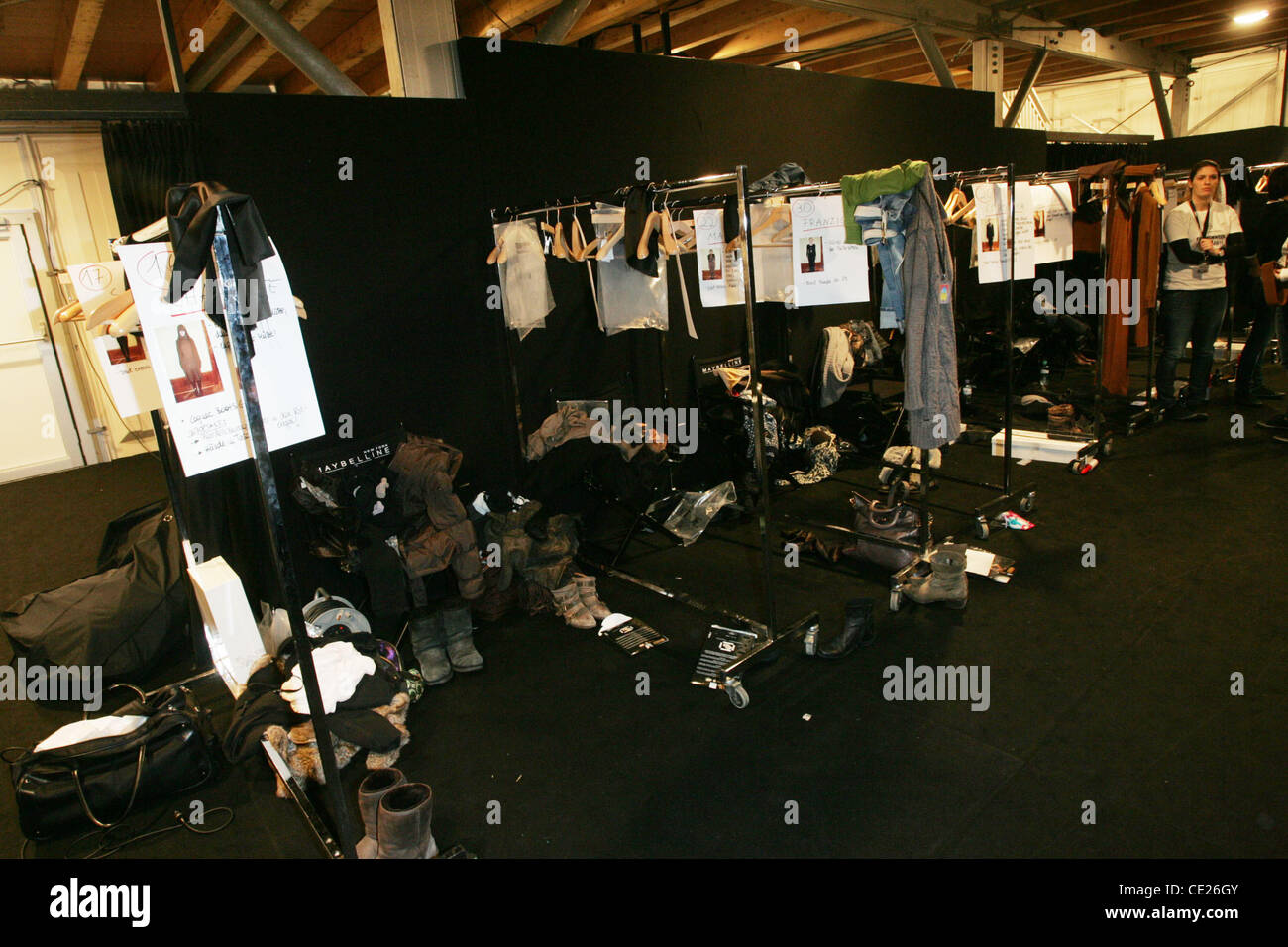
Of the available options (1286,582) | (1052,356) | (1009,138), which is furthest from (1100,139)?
(1286,582)

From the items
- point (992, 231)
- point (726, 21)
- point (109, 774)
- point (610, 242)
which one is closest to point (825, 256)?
point (610, 242)

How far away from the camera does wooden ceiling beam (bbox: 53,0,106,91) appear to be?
14.9ft

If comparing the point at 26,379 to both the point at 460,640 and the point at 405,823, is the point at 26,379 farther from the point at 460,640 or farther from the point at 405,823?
the point at 405,823

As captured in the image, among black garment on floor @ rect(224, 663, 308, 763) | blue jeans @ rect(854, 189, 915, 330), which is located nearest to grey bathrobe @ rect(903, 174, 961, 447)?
blue jeans @ rect(854, 189, 915, 330)

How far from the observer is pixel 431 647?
3.23m

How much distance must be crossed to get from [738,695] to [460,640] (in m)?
1.22

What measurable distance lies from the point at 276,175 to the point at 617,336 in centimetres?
197

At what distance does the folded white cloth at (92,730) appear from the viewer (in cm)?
258

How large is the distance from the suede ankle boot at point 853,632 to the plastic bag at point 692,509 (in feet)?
4.11

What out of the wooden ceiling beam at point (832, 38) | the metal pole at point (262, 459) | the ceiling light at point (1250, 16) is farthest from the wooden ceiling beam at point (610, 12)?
the ceiling light at point (1250, 16)

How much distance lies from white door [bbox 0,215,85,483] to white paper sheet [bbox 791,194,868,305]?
6.65 metres

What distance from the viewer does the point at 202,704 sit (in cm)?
319

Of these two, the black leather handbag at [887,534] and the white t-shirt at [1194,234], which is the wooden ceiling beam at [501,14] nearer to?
the black leather handbag at [887,534]
